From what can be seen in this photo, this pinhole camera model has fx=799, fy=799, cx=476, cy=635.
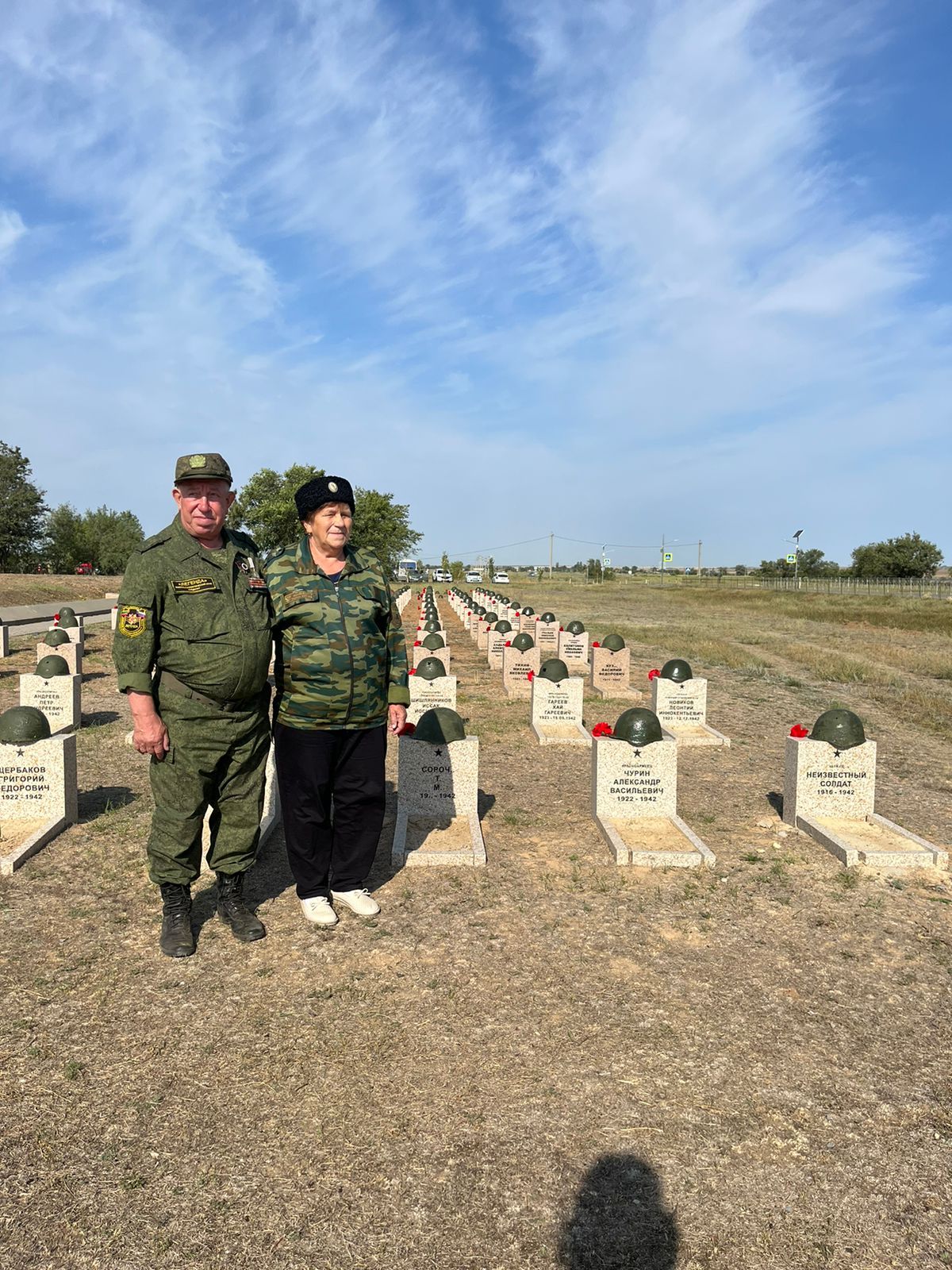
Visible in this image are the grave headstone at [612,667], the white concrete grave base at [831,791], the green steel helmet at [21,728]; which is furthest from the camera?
the grave headstone at [612,667]

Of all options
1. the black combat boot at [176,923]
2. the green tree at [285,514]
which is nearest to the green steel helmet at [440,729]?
the black combat boot at [176,923]

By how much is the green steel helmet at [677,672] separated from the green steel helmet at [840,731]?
415 centimetres

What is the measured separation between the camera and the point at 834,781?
658cm

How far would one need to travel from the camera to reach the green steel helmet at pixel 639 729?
6473 millimetres

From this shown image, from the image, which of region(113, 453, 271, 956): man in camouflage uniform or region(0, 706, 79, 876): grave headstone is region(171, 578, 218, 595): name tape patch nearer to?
region(113, 453, 271, 956): man in camouflage uniform

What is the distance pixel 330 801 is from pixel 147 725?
1242 millimetres

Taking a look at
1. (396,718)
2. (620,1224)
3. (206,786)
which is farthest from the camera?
(396,718)

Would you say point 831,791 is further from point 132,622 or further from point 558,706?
point 132,622

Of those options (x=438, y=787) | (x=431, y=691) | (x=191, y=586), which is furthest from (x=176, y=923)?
(x=431, y=691)

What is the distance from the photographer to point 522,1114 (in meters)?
3.09

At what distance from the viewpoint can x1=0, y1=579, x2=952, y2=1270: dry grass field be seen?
2.55 metres

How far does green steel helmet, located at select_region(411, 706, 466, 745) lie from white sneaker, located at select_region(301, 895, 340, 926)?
1.87 m

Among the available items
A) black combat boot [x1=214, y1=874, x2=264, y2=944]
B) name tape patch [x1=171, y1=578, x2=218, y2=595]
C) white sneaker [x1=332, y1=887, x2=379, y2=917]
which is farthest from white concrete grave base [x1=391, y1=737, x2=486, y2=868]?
name tape patch [x1=171, y1=578, x2=218, y2=595]

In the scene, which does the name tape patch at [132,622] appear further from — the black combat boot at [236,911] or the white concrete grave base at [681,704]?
the white concrete grave base at [681,704]
